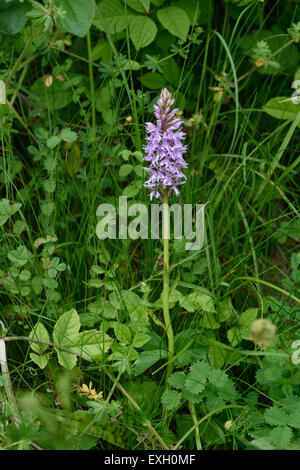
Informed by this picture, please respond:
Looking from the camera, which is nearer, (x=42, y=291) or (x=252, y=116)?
(x=42, y=291)

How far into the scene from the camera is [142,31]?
2.00m

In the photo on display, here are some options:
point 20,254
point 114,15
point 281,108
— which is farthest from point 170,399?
point 114,15

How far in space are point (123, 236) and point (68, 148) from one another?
509 millimetres

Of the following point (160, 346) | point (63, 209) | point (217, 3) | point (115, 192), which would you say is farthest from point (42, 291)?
point (217, 3)

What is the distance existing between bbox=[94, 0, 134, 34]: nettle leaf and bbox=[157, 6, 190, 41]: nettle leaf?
0.12 m

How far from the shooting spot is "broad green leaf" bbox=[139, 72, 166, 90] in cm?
223

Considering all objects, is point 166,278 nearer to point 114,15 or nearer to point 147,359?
point 147,359

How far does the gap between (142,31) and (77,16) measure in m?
0.35

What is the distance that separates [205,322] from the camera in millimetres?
1709

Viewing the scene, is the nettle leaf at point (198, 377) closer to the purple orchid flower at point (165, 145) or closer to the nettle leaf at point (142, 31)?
the purple orchid flower at point (165, 145)

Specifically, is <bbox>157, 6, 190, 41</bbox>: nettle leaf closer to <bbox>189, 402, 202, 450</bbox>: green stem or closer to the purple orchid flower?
the purple orchid flower

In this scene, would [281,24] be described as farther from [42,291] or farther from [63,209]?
[42,291]

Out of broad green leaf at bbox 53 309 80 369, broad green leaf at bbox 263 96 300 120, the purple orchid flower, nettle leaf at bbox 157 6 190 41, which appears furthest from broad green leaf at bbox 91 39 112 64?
broad green leaf at bbox 53 309 80 369

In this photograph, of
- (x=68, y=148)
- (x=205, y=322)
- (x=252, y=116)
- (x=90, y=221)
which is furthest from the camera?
(x=252, y=116)
